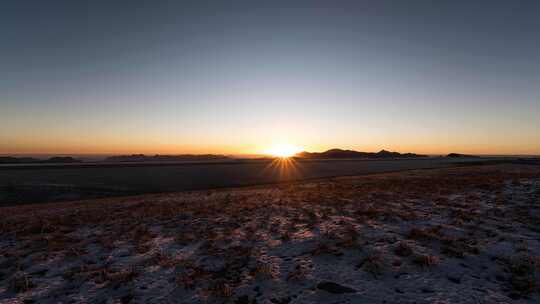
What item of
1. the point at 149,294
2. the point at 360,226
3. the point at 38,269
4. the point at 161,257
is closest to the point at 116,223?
the point at 38,269

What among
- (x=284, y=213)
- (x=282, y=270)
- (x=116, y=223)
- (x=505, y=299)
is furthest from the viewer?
(x=284, y=213)

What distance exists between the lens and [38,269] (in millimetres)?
7848

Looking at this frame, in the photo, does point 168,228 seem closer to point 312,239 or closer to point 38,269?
point 38,269

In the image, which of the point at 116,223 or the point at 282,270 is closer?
the point at 282,270

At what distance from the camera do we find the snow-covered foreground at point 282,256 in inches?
242

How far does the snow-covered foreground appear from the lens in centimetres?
614

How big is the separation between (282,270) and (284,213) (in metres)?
7.08

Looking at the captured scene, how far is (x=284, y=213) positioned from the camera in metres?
14.4

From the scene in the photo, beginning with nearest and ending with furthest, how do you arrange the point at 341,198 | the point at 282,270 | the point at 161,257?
the point at 282,270
the point at 161,257
the point at 341,198

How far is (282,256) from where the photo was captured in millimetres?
8328

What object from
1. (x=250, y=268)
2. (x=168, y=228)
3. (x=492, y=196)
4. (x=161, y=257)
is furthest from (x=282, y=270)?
(x=492, y=196)

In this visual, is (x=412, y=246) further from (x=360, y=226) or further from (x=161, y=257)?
(x=161, y=257)

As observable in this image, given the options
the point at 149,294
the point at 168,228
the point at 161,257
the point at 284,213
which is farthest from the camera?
the point at 284,213

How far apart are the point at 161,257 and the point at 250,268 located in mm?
3081
